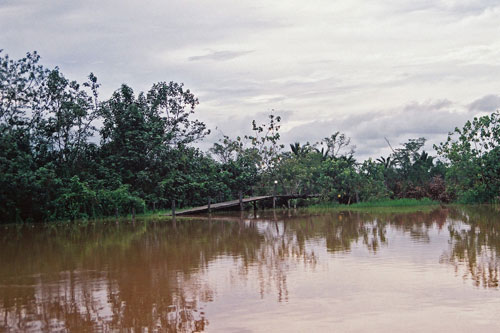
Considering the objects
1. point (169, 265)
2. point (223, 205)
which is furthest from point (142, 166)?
point (169, 265)

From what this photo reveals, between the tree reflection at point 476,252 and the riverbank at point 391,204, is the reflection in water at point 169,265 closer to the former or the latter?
the tree reflection at point 476,252

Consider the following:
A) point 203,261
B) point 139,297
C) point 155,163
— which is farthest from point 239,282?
point 155,163

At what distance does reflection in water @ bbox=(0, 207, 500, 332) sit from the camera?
697 centimetres

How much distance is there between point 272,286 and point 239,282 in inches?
26.0

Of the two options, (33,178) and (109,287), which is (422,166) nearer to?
(33,178)

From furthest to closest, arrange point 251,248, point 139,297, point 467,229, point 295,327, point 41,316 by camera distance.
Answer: point 467,229
point 251,248
point 139,297
point 41,316
point 295,327

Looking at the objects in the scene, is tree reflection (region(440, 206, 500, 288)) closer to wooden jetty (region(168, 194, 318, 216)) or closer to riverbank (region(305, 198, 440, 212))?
riverbank (region(305, 198, 440, 212))

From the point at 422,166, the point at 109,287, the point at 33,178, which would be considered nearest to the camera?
the point at 109,287

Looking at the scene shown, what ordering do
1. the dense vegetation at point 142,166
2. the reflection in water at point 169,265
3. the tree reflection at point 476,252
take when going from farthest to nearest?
1. the dense vegetation at point 142,166
2. the tree reflection at point 476,252
3. the reflection in water at point 169,265

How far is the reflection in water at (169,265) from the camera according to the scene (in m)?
6.97

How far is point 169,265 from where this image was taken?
10883 mm

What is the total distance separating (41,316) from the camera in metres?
6.93

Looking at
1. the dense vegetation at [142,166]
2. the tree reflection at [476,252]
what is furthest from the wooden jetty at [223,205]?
the tree reflection at [476,252]

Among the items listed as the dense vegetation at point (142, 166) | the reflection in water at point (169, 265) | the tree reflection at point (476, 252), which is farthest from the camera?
the dense vegetation at point (142, 166)
